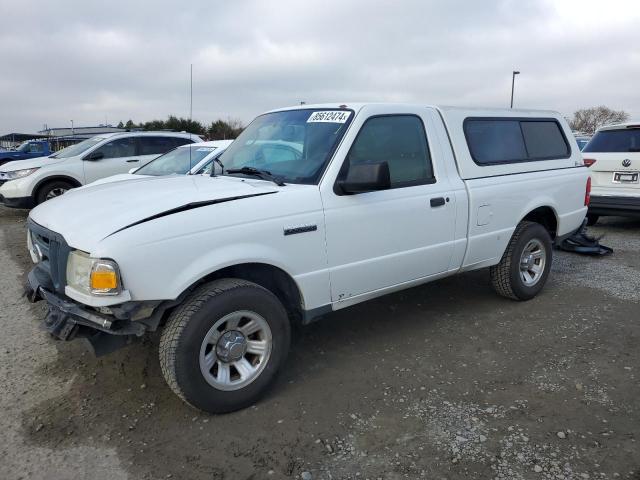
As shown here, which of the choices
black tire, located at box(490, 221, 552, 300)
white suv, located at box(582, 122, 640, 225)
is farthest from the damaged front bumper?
white suv, located at box(582, 122, 640, 225)

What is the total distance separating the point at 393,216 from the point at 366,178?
55 centimetres

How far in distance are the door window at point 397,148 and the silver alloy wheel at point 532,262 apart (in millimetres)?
1664

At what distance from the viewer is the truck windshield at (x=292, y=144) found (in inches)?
140

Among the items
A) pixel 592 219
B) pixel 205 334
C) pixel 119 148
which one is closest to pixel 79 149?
pixel 119 148

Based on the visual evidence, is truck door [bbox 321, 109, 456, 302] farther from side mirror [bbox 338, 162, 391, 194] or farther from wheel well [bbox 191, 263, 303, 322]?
wheel well [bbox 191, 263, 303, 322]

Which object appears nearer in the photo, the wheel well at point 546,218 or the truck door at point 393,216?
the truck door at point 393,216

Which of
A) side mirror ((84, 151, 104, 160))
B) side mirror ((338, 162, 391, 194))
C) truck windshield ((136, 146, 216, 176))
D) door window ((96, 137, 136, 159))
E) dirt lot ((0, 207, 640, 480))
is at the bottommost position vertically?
dirt lot ((0, 207, 640, 480))

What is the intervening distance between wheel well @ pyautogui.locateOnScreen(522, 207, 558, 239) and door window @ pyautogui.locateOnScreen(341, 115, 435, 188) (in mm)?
1668

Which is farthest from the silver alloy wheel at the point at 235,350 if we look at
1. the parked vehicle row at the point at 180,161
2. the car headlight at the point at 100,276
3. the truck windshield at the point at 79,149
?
the truck windshield at the point at 79,149

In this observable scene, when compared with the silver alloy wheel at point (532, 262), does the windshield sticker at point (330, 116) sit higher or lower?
higher

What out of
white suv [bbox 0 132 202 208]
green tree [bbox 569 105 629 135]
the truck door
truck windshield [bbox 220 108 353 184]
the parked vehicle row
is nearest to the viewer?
the truck door

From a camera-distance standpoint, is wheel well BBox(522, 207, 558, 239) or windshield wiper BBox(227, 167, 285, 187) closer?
windshield wiper BBox(227, 167, 285, 187)

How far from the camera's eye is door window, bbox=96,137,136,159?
A: 10.5 m

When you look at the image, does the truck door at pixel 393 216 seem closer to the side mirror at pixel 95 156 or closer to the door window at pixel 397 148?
the door window at pixel 397 148
